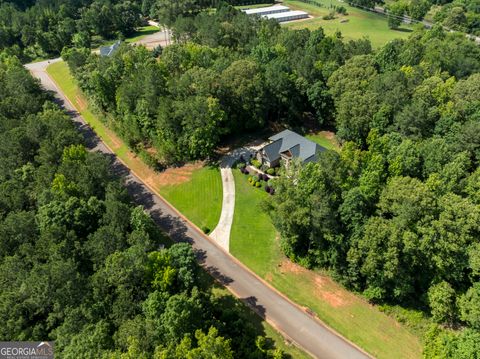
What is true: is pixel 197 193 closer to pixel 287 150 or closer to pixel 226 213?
pixel 226 213

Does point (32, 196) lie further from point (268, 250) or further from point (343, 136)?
point (343, 136)

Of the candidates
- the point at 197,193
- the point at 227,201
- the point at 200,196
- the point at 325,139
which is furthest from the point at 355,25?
the point at 200,196

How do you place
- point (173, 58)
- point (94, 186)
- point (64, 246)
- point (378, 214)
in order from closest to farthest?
point (64, 246)
point (378, 214)
point (94, 186)
point (173, 58)

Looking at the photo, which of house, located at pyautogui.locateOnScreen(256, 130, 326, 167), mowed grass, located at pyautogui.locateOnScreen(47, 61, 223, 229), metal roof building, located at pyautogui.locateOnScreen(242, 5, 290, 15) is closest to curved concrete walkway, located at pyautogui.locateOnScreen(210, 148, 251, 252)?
mowed grass, located at pyautogui.locateOnScreen(47, 61, 223, 229)

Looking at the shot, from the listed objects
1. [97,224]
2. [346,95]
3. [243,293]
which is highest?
[346,95]

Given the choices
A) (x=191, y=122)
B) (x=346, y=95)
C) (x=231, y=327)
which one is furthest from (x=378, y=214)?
(x=191, y=122)

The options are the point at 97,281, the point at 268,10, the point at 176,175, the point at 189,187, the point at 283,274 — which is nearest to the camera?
the point at 97,281

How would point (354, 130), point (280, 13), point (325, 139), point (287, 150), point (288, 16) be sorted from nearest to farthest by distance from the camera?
point (287, 150) → point (354, 130) → point (325, 139) → point (288, 16) → point (280, 13)
